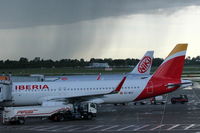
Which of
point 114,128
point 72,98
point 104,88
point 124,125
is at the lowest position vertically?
point 114,128

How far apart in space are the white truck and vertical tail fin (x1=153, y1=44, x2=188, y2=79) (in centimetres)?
1065

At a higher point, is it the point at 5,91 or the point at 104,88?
the point at 5,91

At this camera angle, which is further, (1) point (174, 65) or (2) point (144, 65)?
(2) point (144, 65)

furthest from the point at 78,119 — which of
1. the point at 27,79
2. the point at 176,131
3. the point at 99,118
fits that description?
the point at 27,79

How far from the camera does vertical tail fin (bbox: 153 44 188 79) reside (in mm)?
46250

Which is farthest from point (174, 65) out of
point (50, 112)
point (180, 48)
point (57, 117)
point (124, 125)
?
point (50, 112)

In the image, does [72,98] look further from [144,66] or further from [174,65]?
[144,66]

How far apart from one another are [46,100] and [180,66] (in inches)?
650

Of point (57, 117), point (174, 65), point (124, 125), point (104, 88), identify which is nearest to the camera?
point (124, 125)

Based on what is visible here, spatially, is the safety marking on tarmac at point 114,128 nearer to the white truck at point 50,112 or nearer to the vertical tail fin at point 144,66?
the white truck at point 50,112

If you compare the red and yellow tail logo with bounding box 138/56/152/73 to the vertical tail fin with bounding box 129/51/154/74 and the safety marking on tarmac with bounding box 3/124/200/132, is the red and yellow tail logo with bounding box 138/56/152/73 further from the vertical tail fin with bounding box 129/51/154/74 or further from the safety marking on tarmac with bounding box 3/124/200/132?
the safety marking on tarmac with bounding box 3/124/200/132

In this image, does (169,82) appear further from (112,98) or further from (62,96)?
(62,96)

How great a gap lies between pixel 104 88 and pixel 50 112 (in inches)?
396

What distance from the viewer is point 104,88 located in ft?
148
